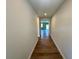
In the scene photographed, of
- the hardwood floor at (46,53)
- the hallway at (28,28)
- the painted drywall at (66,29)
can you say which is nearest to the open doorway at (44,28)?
the hardwood floor at (46,53)

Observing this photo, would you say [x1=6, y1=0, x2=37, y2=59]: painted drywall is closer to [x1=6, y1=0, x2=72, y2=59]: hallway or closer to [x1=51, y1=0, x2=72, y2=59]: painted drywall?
[x1=6, y1=0, x2=72, y2=59]: hallway

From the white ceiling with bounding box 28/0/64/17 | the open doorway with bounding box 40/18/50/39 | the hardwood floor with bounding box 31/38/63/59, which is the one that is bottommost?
the hardwood floor with bounding box 31/38/63/59

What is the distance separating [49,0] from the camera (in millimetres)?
4566

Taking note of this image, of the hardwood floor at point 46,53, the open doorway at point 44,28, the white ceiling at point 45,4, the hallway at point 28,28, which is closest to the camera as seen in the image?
the hallway at point 28,28

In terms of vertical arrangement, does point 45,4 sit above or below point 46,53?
above

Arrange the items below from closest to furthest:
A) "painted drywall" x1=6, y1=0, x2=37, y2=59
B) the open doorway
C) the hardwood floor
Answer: "painted drywall" x1=6, y1=0, x2=37, y2=59, the hardwood floor, the open doorway

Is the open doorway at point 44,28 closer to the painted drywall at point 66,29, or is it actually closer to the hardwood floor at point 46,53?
the hardwood floor at point 46,53

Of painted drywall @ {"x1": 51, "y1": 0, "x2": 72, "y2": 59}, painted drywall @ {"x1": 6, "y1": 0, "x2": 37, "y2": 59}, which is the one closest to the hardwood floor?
painted drywall @ {"x1": 51, "y1": 0, "x2": 72, "y2": 59}

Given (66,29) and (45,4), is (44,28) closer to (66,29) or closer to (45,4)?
(45,4)

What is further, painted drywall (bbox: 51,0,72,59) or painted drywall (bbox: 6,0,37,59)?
painted drywall (bbox: 51,0,72,59)

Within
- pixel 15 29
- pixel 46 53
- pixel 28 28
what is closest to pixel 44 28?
pixel 46 53
